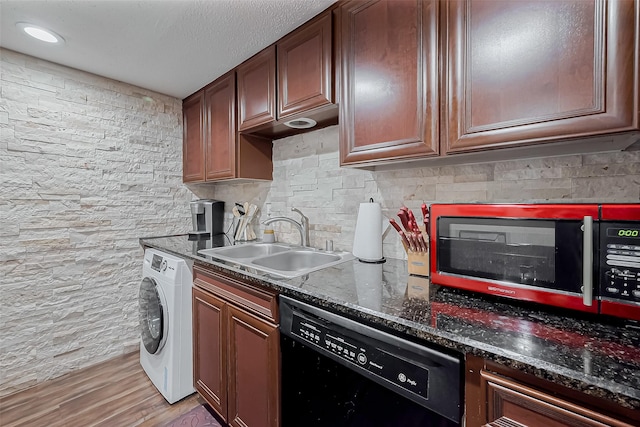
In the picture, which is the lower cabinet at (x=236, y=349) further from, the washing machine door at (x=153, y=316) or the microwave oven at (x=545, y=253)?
the microwave oven at (x=545, y=253)

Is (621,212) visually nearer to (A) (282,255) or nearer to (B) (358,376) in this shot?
(B) (358,376)

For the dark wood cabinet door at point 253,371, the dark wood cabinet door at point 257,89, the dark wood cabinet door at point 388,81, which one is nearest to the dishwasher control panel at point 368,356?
the dark wood cabinet door at point 253,371

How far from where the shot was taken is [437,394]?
0.70 m

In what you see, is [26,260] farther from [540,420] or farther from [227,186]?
[540,420]

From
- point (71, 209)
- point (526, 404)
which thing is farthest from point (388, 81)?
point (71, 209)

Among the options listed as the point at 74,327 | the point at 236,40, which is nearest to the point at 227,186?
the point at 236,40

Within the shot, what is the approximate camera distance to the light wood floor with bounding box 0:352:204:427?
1611 mm

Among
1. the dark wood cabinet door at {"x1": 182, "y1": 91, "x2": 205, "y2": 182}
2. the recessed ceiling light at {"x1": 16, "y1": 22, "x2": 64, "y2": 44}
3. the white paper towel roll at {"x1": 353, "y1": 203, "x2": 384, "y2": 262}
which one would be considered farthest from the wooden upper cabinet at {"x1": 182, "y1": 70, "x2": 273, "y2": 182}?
A: the white paper towel roll at {"x1": 353, "y1": 203, "x2": 384, "y2": 262}

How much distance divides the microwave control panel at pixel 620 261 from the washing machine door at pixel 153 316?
2.02 meters

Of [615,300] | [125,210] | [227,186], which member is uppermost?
[227,186]

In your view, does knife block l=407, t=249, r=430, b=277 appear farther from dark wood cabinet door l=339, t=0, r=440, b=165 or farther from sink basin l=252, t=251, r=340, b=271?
sink basin l=252, t=251, r=340, b=271

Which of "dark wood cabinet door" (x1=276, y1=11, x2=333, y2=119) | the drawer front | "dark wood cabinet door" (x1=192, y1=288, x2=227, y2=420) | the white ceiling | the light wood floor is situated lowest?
the light wood floor

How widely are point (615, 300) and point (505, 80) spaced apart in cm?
69

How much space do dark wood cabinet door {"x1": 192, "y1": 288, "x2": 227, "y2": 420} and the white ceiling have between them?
152 centimetres
